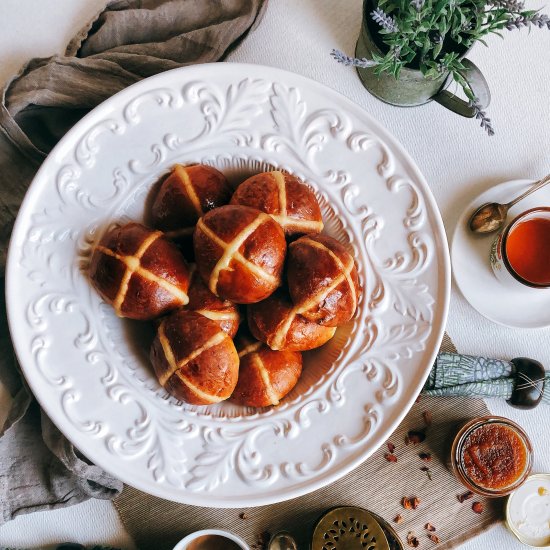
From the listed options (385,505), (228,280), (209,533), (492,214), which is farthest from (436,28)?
(209,533)

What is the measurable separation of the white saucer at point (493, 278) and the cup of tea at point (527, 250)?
0.10 ft

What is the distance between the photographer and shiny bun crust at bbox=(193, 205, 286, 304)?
1102 millimetres

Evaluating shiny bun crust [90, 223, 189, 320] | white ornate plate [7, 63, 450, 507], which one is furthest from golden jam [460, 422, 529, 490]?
shiny bun crust [90, 223, 189, 320]

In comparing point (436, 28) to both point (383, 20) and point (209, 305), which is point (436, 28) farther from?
point (209, 305)

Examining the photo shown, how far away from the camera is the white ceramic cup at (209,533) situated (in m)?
1.44

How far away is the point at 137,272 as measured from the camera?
3.67 feet

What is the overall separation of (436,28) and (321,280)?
1.68 feet

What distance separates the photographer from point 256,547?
4.99ft

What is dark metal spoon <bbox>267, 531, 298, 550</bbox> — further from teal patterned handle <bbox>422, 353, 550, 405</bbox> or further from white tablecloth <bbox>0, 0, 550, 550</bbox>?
teal patterned handle <bbox>422, 353, 550, 405</bbox>

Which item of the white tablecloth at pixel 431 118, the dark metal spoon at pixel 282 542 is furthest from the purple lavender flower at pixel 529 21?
the dark metal spoon at pixel 282 542

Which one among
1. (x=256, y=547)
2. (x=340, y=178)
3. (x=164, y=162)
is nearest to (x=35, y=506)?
(x=256, y=547)

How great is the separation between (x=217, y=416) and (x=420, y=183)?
2.05ft

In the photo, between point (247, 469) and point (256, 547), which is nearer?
point (247, 469)

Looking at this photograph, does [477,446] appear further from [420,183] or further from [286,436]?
[420,183]
